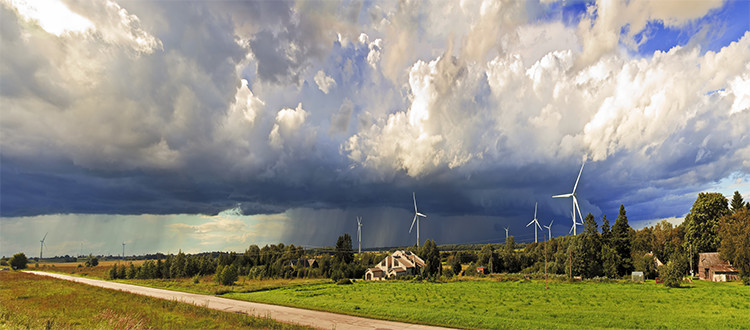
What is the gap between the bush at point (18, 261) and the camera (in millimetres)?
155875

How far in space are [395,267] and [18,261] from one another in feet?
535

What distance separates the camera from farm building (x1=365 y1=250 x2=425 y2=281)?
111 m

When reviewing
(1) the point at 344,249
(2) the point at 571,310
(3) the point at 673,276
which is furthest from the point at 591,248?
(1) the point at 344,249

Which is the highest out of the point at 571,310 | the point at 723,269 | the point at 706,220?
the point at 706,220

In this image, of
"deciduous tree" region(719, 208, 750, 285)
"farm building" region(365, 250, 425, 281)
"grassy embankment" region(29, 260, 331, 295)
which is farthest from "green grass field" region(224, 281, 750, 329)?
"farm building" region(365, 250, 425, 281)

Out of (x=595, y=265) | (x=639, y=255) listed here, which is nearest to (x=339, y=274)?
(x=595, y=265)

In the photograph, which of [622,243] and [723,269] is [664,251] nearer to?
[723,269]

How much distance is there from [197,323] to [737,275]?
353 feet

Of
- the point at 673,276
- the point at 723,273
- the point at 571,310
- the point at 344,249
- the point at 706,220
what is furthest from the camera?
the point at 344,249

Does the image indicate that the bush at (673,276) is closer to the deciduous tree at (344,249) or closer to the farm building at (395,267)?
the farm building at (395,267)

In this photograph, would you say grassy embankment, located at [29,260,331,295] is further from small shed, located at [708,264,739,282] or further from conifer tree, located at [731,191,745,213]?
conifer tree, located at [731,191,745,213]

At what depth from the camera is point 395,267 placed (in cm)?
11294

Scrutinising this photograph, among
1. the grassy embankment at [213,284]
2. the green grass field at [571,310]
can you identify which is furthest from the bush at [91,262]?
the green grass field at [571,310]

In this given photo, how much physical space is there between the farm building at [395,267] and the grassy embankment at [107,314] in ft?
230
